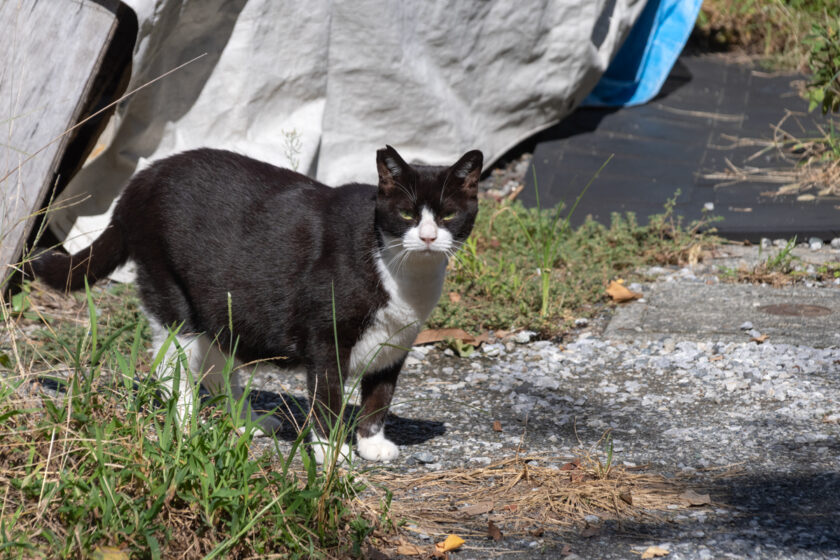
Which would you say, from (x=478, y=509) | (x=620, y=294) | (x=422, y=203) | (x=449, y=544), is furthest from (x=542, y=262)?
(x=449, y=544)

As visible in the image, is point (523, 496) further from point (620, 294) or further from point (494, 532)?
point (620, 294)

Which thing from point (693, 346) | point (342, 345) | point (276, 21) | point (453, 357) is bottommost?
point (453, 357)

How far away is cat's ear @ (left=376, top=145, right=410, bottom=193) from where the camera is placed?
9.82ft

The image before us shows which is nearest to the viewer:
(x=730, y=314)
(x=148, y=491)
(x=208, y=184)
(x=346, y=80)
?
(x=148, y=491)

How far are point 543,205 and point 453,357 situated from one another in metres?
2.09

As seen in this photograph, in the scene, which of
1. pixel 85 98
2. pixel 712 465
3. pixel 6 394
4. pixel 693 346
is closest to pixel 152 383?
pixel 6 394

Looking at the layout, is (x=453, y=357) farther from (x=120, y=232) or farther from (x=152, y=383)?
(x=152, y=383)

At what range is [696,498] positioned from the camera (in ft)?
8.83

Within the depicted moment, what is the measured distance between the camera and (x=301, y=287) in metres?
3.12

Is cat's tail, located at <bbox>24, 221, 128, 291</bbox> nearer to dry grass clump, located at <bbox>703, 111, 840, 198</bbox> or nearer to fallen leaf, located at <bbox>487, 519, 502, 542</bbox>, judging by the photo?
fallen leaf, located at <bbox>487, 519, 502, 542</bbox>

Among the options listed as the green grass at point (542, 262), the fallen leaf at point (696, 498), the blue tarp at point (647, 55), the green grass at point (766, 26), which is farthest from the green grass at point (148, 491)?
the green grass at point (766, 26)

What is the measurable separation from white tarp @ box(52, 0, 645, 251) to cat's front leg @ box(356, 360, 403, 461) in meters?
1.74

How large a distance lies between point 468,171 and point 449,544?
4.13 feet

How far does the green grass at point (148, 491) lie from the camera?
2117mm
